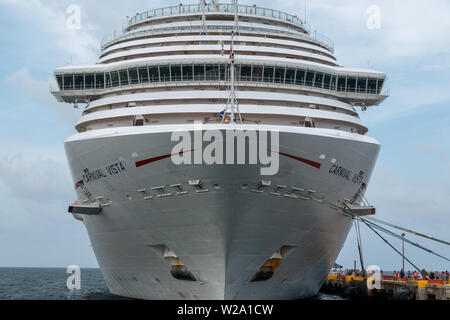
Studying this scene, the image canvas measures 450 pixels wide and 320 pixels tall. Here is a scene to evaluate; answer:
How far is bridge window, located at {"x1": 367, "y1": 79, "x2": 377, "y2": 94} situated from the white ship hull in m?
4.72

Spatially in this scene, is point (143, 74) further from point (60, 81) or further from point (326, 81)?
point (326, 81)

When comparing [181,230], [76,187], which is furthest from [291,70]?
[76,187]

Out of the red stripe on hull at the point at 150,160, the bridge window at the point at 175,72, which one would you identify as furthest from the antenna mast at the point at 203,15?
A: the red stripe on hull at the point at 150,160

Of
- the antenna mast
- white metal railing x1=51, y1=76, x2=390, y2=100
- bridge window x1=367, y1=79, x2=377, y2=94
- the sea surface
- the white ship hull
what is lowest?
the sea surface

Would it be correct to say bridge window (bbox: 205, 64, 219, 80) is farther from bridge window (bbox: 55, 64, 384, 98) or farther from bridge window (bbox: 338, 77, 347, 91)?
bridge window (bbox: 338, 77, 347, 91)

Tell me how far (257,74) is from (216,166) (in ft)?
19.9

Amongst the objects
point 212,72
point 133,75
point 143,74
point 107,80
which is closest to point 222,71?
point 212,72

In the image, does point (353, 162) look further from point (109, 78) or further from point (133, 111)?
point (109, 78)

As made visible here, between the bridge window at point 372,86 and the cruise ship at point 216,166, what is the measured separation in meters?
0.05

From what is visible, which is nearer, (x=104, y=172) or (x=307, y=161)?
(x=307, y=161)

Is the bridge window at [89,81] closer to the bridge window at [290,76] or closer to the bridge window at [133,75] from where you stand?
the bridge window at [133,75]

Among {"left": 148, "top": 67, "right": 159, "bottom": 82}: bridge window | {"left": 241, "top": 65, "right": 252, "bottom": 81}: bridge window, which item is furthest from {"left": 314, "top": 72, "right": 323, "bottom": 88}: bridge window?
{"left": 148, "top": 67, "right": 159, "bottom": 82}: bridge window

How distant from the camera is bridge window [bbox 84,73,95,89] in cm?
2427

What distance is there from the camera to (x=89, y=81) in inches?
961
